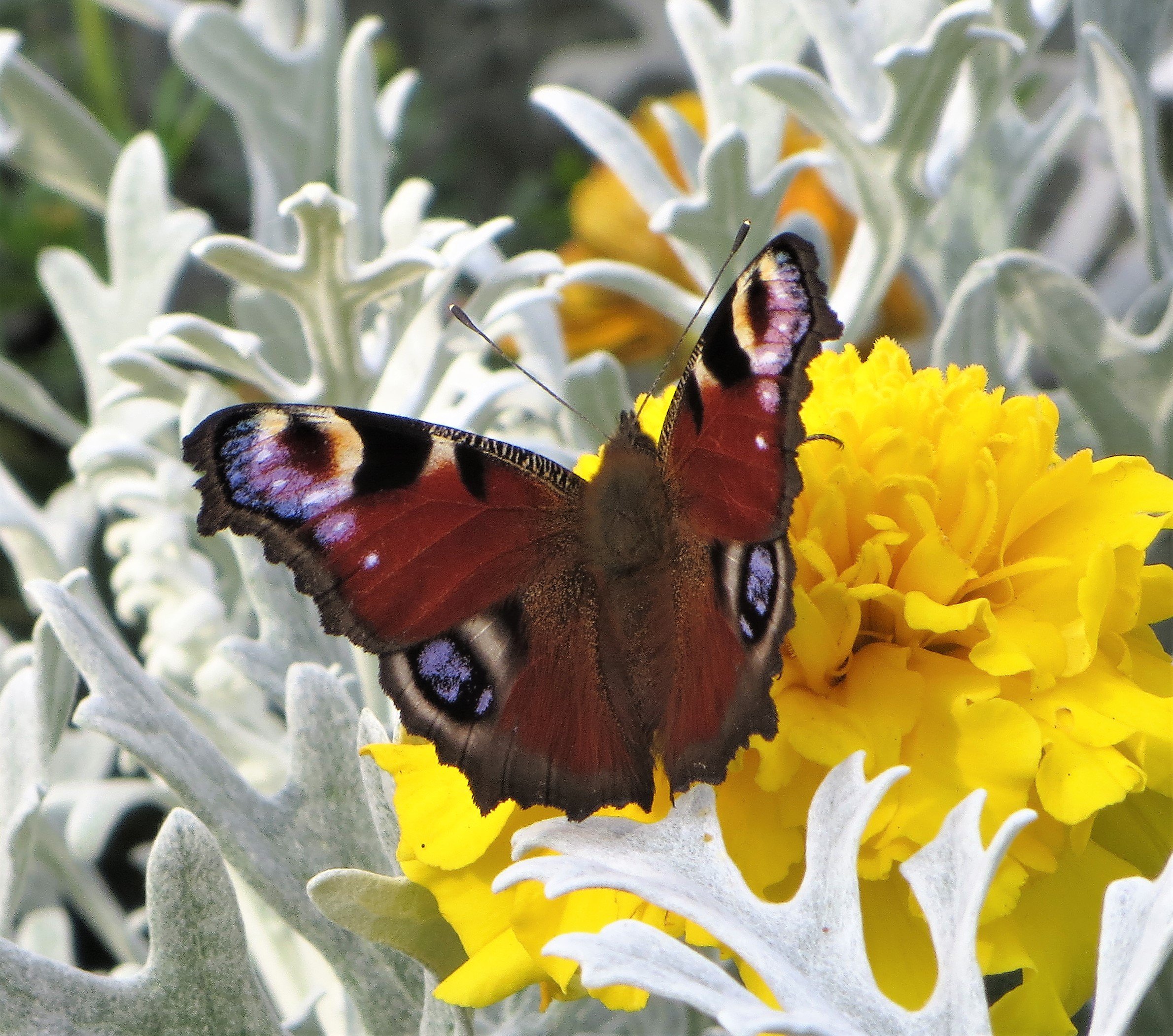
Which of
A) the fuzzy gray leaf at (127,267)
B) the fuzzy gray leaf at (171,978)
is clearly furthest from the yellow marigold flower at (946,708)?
the fuzzy gray leaf at (127,267)

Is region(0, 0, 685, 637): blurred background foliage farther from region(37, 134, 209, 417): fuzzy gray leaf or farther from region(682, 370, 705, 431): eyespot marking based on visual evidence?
region(682, 370, 705, 431): eyespot marking

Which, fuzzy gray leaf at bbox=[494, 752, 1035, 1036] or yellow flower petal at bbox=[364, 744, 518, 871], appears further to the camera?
yellow flower petal at bbox=[364, 744, 518, 871]

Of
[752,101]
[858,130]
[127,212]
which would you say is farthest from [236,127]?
[858,130]

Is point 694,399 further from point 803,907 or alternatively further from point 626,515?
point 803,907

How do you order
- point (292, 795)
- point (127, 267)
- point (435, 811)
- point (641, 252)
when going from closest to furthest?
point (435, 811)
point (292, 795)
point (127, 267)
point (641, 252)

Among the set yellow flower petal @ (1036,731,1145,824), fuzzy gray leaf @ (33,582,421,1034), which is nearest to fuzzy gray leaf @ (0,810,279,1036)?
fuzzy gray leaf @ (33,582,421,1034)

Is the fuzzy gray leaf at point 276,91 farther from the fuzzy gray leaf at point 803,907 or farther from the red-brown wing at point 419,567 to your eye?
the fuzzy gray leaf at point 803,907

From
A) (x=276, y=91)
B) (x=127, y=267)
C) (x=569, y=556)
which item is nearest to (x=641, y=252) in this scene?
(x=276, y=91)
